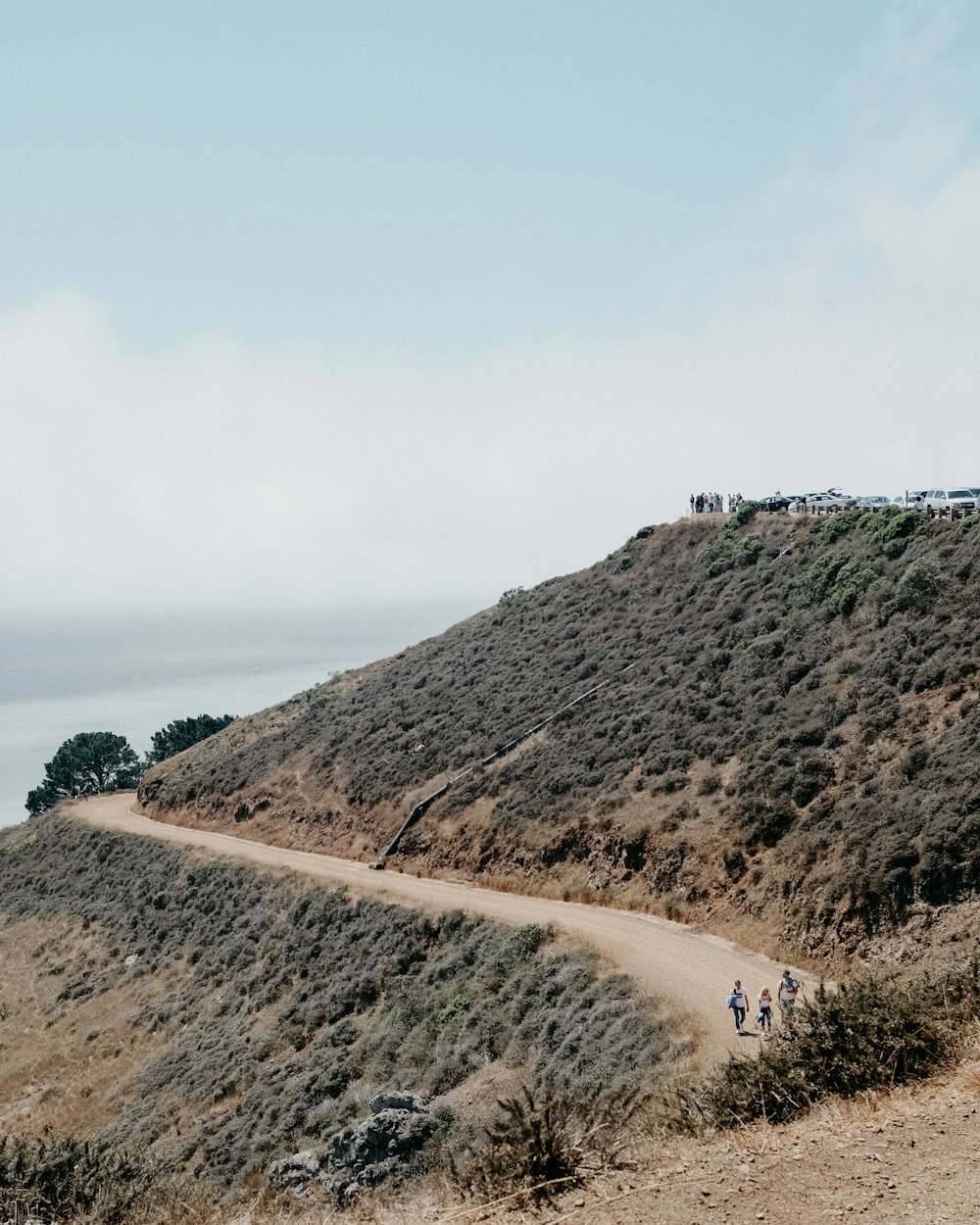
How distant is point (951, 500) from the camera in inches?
1649

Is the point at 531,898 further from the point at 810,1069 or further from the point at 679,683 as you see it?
the point at 810,1069

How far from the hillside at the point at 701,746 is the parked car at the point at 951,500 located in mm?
1511

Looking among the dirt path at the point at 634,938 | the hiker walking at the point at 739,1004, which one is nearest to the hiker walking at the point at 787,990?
the hiker walking at the point at 739,1004

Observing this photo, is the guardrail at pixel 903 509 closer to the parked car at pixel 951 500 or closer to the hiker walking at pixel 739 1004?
the parked car at pixel 951 500

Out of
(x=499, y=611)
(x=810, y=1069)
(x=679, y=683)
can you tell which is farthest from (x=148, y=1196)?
(x=499, y=611)

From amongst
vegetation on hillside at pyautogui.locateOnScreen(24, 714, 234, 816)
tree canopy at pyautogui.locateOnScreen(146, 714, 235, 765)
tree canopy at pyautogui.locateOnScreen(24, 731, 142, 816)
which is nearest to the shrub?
vegetation on hillside at pyautogui.locateOnScreen(24, 714, 234, 816)

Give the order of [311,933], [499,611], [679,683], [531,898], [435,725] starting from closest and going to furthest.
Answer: [531,898] < [311,933] < [679,683] < [435,725] < [499,611]

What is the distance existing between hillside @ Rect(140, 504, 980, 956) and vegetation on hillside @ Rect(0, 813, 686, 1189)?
5.03 meters

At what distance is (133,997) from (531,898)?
18.8 m

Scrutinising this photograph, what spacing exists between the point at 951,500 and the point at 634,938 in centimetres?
2796

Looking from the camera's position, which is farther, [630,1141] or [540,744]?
[540,744]

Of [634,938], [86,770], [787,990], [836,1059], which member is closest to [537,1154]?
[836,1059]

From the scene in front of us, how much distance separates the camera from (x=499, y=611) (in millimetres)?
67375

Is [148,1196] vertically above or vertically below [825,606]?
below
